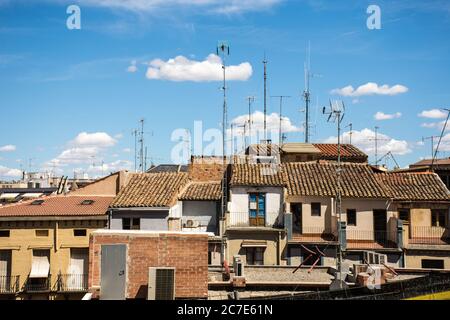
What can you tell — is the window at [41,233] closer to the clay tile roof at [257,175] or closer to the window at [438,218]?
the clay tile roof at [257,175]

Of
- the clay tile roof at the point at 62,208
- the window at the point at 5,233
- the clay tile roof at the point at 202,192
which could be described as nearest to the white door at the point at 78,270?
the clay tile roof at the point at 62,208

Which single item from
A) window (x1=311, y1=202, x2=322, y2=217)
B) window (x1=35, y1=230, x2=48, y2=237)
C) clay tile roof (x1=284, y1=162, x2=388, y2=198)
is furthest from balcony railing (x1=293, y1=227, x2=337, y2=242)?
window (x1=35, y1=230, x2=48, y2=237)

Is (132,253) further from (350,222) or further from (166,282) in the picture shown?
(350,222)

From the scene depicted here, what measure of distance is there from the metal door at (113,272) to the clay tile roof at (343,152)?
3303 cm

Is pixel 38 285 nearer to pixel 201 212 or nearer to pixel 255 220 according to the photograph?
pixel 201 212

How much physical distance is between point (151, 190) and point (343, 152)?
22642mm

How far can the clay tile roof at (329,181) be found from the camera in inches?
1078

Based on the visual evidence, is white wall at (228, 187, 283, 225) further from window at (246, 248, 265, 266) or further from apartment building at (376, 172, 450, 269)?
apartment building at (376, 172, 450, 269)

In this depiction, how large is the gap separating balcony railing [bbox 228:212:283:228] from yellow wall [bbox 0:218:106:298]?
856 centimetres

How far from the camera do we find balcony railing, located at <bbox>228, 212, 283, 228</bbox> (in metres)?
26.9

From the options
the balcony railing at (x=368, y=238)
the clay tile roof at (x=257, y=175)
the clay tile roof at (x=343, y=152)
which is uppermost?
the clay tile roof at (x=343, y=152)
